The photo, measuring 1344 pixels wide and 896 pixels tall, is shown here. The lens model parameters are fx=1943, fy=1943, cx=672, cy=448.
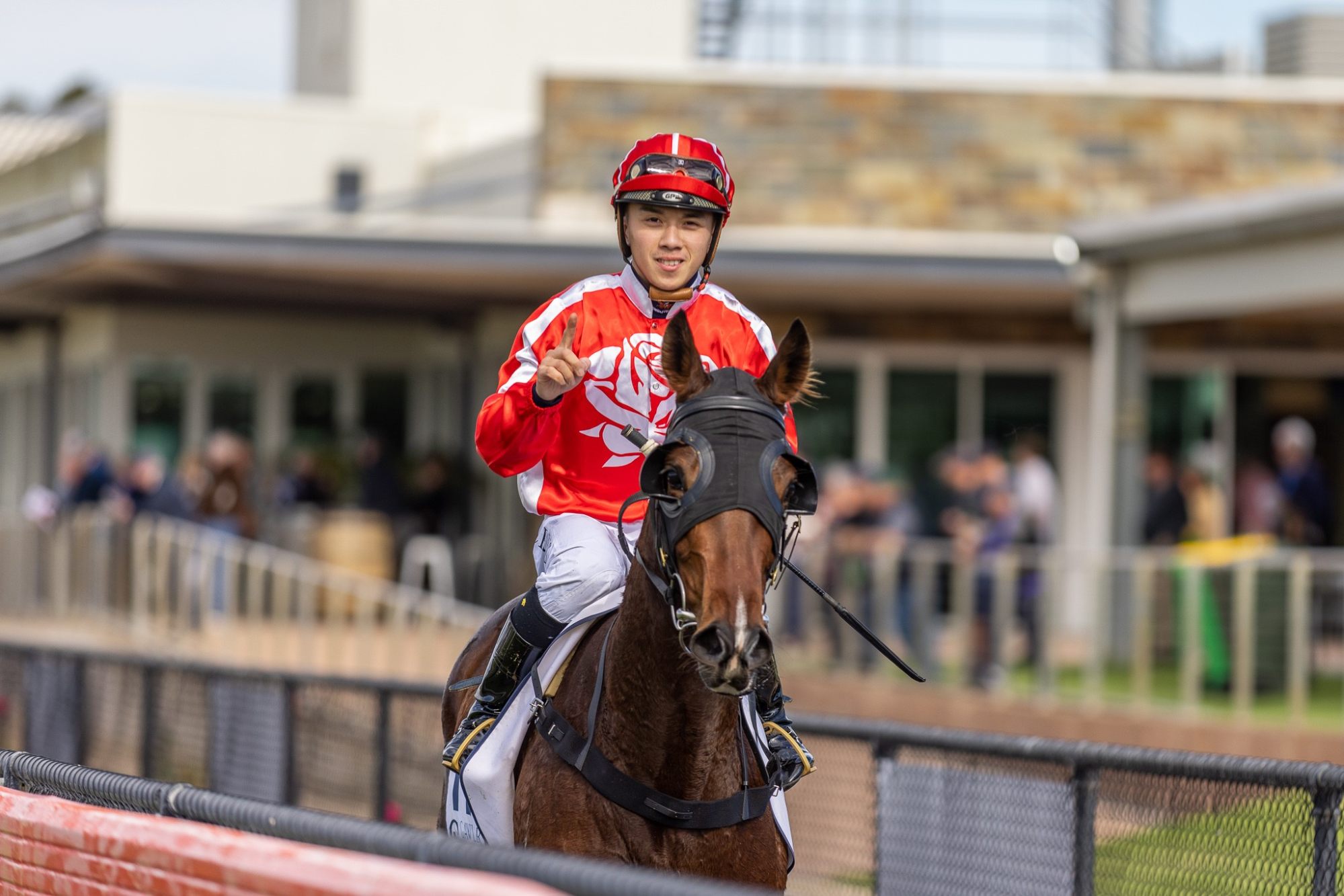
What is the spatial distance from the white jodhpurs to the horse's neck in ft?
0.96

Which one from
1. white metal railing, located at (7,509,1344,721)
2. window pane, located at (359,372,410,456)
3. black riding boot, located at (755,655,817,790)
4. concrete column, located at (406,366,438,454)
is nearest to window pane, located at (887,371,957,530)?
white metal railing, located at (7,509,1344,721)

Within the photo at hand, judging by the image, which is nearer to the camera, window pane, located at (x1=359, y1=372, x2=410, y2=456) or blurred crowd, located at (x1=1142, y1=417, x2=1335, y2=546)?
blurred crowd, located at (x1=1142, y1=417, x2=1335, y2=546)

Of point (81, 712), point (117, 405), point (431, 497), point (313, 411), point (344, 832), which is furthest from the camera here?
point (313, 411)

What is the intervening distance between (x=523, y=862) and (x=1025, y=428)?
16.3 metres

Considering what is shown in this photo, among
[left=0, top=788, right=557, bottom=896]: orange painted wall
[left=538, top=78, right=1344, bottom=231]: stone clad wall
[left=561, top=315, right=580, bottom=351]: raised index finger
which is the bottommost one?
[left=0, top=788, right=557, bottom=896]: orange painted wall

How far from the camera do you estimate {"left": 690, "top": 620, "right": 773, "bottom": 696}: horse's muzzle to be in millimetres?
3521

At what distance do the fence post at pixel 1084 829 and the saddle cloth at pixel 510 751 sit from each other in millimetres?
1535

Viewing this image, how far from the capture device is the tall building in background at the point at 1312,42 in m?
22.3

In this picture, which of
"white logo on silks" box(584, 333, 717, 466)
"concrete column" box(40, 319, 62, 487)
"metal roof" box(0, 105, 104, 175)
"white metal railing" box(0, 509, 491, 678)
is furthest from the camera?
"concrete column" box(40, 319, 62, 487)

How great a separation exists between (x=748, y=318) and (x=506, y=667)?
3.37 feet

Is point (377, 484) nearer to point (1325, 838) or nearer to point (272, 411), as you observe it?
point (272, 411)

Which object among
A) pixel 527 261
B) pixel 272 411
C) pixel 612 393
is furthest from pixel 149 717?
pixel 272 411

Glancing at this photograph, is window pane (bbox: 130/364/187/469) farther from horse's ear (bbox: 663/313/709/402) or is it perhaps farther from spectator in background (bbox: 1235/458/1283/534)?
horse's ear (bbox: 663/313/709/402)

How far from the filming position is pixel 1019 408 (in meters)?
19.0
